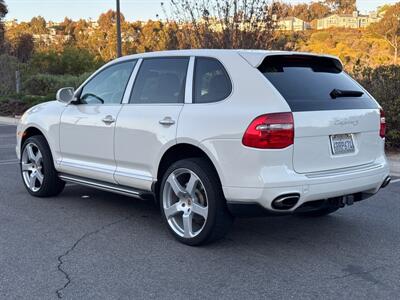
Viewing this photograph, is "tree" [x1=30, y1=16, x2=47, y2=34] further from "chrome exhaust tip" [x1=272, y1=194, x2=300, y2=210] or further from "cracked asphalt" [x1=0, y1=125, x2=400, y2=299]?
"chrome exhaust tip" [x1=272, y1=194, x2=300, y2=210]

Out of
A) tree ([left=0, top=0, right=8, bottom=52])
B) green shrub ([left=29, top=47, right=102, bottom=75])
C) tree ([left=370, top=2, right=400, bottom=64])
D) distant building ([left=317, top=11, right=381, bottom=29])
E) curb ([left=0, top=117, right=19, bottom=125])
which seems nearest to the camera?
curb ([left=0, top=117, right=19, bottom=125])

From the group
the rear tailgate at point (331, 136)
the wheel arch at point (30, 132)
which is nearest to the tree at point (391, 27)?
the wheel arch at point (30, 132)

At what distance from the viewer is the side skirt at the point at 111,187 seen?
5566 mm

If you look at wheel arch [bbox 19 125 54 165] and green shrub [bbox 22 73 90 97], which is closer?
wheel arch [bbox 19 125 54 165]

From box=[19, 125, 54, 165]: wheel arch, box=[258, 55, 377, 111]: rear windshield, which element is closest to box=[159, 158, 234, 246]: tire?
box=[258, 55, 377, 111]: rear windshield

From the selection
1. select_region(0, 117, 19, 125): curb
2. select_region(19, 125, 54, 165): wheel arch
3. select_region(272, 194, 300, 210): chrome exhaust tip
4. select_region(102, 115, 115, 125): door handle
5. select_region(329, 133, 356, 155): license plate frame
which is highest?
select_region(102, 115, 115, 125): door handle

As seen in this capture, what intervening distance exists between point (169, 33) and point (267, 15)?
3.30 m

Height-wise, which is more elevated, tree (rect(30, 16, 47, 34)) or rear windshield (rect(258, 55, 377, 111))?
tree (rect(30, 16, 47, 34))

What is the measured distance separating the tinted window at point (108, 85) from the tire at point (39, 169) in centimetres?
95

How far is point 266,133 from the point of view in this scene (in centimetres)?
447

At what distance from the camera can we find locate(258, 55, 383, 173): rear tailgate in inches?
182

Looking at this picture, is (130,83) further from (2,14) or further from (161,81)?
(2,14)

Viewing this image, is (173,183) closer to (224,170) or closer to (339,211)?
(224,170)

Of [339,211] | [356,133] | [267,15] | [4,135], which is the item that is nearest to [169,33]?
[267,15]
